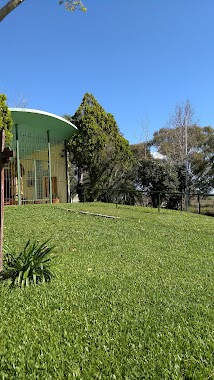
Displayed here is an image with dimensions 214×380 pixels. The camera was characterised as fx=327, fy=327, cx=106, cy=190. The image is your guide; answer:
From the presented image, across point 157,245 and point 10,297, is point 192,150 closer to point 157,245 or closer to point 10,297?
point 157,245

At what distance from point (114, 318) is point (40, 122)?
13459mm

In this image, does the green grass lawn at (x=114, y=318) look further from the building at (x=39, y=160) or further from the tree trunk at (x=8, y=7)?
the building at (x=39, y=160)

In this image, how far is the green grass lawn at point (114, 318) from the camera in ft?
7.55

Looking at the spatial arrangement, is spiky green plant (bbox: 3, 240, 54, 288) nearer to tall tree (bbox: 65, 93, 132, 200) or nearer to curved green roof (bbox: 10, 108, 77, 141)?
curved green roof (bbox: 10, 108, 77, 141)

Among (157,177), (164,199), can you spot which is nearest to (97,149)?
(157,177)

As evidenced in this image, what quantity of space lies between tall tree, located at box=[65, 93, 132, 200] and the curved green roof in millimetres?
1240

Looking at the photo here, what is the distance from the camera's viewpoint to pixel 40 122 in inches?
607

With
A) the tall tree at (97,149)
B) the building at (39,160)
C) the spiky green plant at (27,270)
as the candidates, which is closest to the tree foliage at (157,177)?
the tall tree at (97,149)

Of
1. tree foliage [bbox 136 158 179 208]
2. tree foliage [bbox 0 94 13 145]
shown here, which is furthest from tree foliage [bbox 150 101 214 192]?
tree foliage [bbox 0 94 13 145]

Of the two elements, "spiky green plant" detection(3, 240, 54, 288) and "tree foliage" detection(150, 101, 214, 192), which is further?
"tree foliage" detection(150, 101, 214, 192)

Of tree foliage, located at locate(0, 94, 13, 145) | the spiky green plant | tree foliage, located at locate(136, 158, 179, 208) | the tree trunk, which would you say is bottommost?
the spiky green plant

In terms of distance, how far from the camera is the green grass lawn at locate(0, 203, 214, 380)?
7.55ft

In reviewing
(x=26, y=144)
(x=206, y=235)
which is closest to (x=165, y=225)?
(x=206, y=235)

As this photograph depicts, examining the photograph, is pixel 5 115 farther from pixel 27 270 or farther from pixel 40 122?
pixel 27 270
